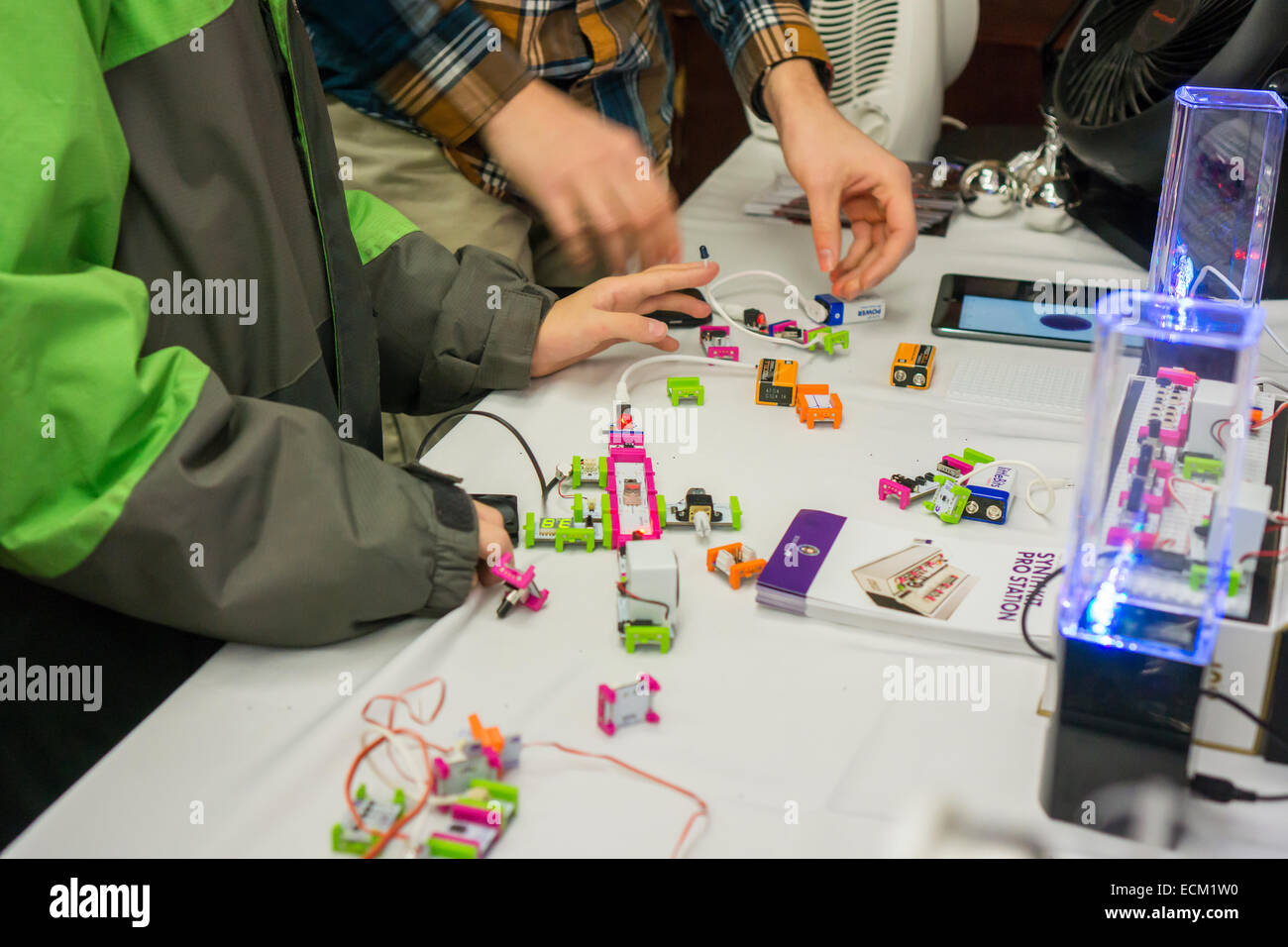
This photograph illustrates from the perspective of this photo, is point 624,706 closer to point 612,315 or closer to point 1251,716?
point 1251,716

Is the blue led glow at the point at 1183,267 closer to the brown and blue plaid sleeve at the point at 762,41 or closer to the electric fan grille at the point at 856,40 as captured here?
the brown and blue plaid sleeve at the point at 762,41

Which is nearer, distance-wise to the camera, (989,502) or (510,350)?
(989,502)

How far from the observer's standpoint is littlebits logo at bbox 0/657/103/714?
793 millimetres

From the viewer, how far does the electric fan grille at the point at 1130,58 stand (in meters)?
1.11

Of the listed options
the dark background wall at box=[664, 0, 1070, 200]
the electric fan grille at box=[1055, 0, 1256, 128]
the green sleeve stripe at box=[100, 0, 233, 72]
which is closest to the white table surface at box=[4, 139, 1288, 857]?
the green sleeve stripe at box=[100, 0, 233, 72]

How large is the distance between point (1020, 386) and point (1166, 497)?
1.42 ft

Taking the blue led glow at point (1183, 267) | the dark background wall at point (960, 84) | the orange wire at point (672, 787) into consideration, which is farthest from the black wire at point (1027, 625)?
the dark background wall at point (960, 84)

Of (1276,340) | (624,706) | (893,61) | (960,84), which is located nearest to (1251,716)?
(624,706)

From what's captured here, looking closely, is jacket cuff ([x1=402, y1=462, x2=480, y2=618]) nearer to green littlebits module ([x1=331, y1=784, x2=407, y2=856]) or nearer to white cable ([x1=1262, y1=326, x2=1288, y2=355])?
green littlebits module ([x1=331, y1=784, x2=407, y2=856])

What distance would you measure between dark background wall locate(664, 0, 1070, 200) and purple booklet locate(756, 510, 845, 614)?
159 centimetres

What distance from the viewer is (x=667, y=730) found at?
0.66 m

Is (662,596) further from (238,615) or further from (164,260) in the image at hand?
(164,260)
